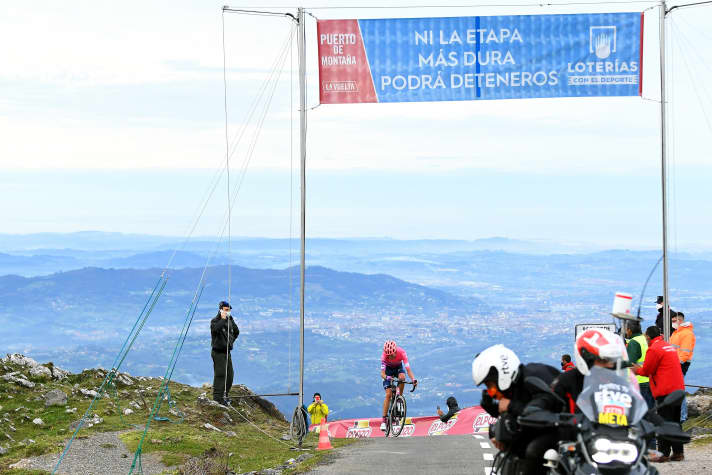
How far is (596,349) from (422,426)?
19.4 m

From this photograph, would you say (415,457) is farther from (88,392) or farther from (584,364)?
(88,392)

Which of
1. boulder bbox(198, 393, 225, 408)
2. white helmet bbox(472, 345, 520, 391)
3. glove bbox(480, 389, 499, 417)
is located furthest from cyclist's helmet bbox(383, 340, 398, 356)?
white helmet bbox(472, 345, 520, 391)

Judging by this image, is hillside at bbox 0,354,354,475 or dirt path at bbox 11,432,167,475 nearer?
dirt path at bbox 11,432,167,475

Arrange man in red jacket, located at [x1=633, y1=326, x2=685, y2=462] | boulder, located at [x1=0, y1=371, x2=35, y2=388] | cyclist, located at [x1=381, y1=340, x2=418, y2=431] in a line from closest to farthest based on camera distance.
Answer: man in red jacket, located at [x1=633, y1=326, x2=685, y2=462] < cyclist, located at [x1=381, y1=340, x2=418, y2=431] < boulder, located at [x1=0, y1=371, x2=35, y2=388]

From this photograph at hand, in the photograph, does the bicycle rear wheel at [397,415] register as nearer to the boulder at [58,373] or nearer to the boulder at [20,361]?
the boulder at [58,373]

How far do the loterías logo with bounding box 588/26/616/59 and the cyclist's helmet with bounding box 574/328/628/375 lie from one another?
1373cm

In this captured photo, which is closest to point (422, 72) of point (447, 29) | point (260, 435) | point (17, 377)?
point (447, 29)

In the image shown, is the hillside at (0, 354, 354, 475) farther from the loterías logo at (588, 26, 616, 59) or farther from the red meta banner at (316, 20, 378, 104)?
the loterías logo at (588, 26, 616, 59)

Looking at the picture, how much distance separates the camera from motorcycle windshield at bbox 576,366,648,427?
7.79 m

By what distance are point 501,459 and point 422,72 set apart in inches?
504

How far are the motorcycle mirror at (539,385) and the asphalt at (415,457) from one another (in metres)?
6.45

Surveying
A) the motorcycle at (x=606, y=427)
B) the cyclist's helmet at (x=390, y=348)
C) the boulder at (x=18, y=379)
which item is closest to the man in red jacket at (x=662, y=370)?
the cyclist's helmet at (x=390, y=348)

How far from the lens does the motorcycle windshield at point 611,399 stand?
7793 millimetres

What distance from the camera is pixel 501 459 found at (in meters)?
8.97
